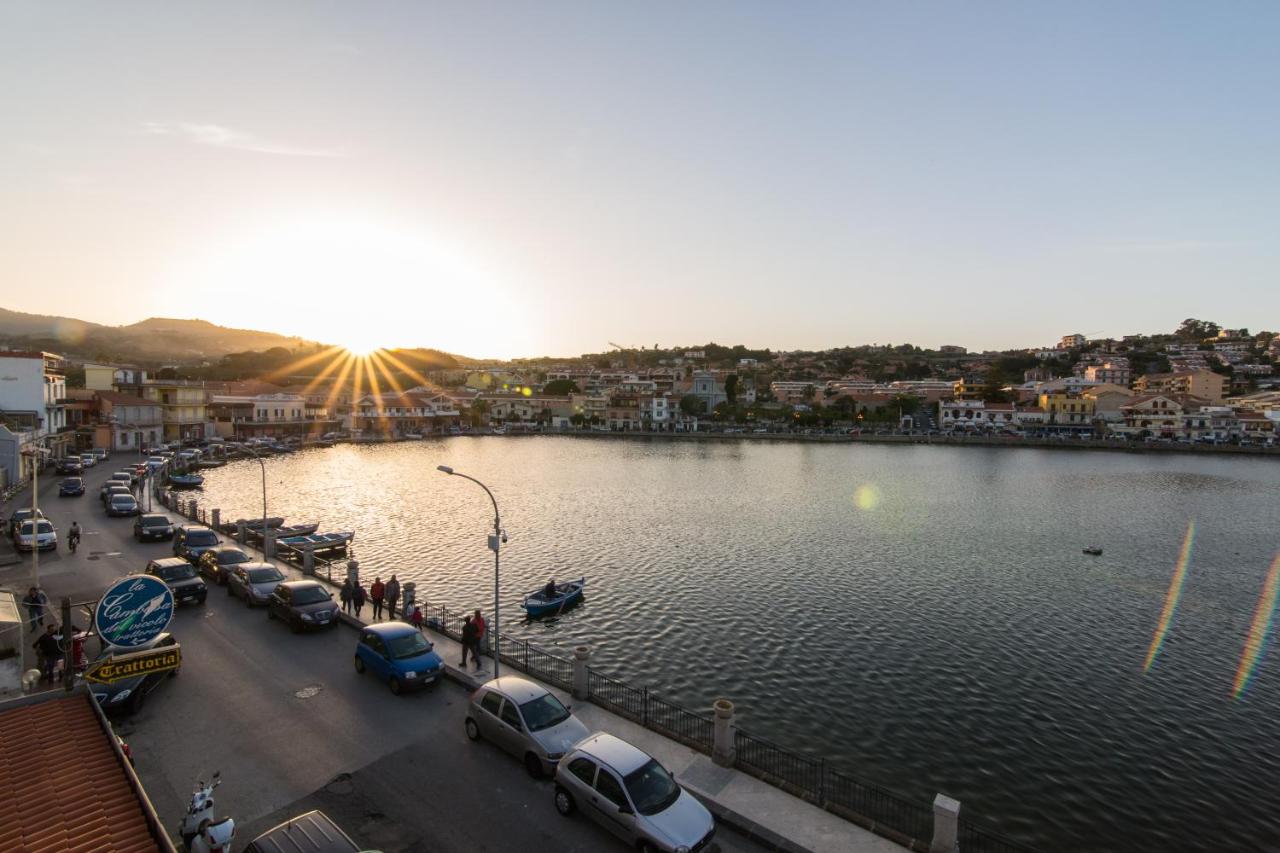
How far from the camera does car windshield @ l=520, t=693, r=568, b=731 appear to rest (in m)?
14.5

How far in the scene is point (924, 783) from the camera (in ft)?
58.6

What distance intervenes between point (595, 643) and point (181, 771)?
15.8m

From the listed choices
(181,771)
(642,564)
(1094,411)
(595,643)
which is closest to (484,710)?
(181,771)

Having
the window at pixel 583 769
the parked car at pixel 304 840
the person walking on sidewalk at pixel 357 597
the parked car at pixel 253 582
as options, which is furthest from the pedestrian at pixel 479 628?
the parked car at pixel 304 840

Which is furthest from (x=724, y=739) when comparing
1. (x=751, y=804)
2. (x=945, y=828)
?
(x=945, y=828)

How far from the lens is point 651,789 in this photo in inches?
466

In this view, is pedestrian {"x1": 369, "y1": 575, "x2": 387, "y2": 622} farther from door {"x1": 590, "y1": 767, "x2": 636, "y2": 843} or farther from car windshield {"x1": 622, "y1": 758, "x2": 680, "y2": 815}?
car windshield {"x1": 622, "y1": 758, "x2": 680, "y2": 815}

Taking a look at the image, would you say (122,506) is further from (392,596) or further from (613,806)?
(613,806)

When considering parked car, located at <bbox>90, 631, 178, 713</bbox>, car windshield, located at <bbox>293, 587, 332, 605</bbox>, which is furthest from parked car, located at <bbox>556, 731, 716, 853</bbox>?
car windshield, located at <bbox>293, 587, 332, 605</bbox>

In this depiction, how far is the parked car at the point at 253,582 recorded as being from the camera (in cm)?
2466

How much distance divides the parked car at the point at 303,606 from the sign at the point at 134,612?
10.5 m

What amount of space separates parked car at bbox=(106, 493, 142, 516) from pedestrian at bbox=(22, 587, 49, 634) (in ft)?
80.3

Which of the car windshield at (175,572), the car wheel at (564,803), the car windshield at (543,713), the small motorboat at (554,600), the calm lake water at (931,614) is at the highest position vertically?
the car windshield at (175,572)

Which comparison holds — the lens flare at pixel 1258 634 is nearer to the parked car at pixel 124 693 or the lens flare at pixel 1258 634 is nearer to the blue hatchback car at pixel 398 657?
the blue hatchback car at pixel 398 657
